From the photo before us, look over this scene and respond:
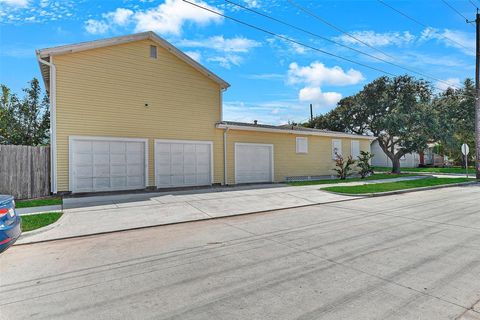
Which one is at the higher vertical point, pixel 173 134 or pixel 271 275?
pixel 173 134

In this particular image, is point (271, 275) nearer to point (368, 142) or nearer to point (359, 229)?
point (359, 229)

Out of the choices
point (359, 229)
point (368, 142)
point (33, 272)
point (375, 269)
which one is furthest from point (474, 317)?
point (368, 142)

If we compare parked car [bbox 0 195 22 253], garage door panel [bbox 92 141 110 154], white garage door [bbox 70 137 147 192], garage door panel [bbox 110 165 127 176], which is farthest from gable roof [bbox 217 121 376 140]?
parked car [bbox 0 195 22 253]

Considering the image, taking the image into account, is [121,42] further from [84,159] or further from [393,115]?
[393,115]

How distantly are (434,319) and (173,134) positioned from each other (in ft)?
41.8

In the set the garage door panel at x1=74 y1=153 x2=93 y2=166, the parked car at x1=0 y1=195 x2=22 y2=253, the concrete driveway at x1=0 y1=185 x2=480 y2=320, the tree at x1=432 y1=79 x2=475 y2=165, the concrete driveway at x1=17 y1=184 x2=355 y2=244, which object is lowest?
the concrete driveway at x1=0 y1=185 x2=480 y2=320

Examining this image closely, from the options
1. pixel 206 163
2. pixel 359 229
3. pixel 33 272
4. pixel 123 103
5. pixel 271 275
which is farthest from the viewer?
pixel 206 163

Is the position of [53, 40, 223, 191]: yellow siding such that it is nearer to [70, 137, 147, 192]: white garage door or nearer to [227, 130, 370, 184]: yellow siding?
[70, 137, 147, 192]: white garage door

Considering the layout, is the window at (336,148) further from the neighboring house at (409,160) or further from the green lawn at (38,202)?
the neighboring house at (409,160)

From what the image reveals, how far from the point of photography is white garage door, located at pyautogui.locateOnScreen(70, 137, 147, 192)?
12.0m

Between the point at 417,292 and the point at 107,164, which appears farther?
the point at 107,164

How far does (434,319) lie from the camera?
3.00 meters

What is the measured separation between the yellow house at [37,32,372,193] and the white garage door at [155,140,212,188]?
0.05m

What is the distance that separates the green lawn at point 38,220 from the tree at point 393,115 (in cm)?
2437
